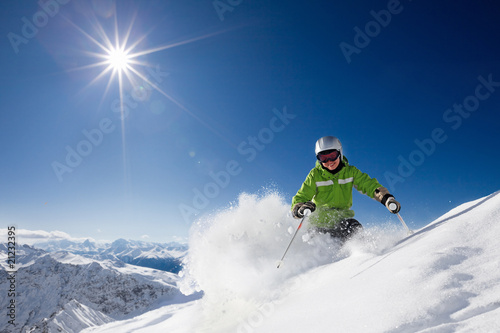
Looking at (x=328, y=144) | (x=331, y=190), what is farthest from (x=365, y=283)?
(x=328, y=144)

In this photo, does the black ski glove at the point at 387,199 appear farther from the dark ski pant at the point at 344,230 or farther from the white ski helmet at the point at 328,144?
the white ski helmet at the point at 328,144

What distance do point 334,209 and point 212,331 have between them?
3.31 m

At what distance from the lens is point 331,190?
5.68 meters

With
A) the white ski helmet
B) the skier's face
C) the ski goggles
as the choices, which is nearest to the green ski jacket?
the skier's face

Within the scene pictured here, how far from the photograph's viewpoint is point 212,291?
5.13m

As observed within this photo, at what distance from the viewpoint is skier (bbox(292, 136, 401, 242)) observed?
17.4ft

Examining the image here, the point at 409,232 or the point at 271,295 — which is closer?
the point at 271,295

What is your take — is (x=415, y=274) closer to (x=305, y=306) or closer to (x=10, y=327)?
(x=305, y=306)

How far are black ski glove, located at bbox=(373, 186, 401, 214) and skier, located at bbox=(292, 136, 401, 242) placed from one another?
0.27ft

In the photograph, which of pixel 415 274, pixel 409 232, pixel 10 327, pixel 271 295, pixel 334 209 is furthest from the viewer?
pixel 10 327

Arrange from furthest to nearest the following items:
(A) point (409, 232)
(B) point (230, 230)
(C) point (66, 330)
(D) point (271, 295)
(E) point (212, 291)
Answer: (C) point (66, 330) < (B) point (230, 230) < (E) point (212, 291) < (A) point (409, 232) < (D) point (271, 295)

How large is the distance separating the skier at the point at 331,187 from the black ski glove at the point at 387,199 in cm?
8

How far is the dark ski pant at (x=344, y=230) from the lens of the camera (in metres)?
4.95

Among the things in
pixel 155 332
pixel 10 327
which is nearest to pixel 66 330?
pixel 155 332
